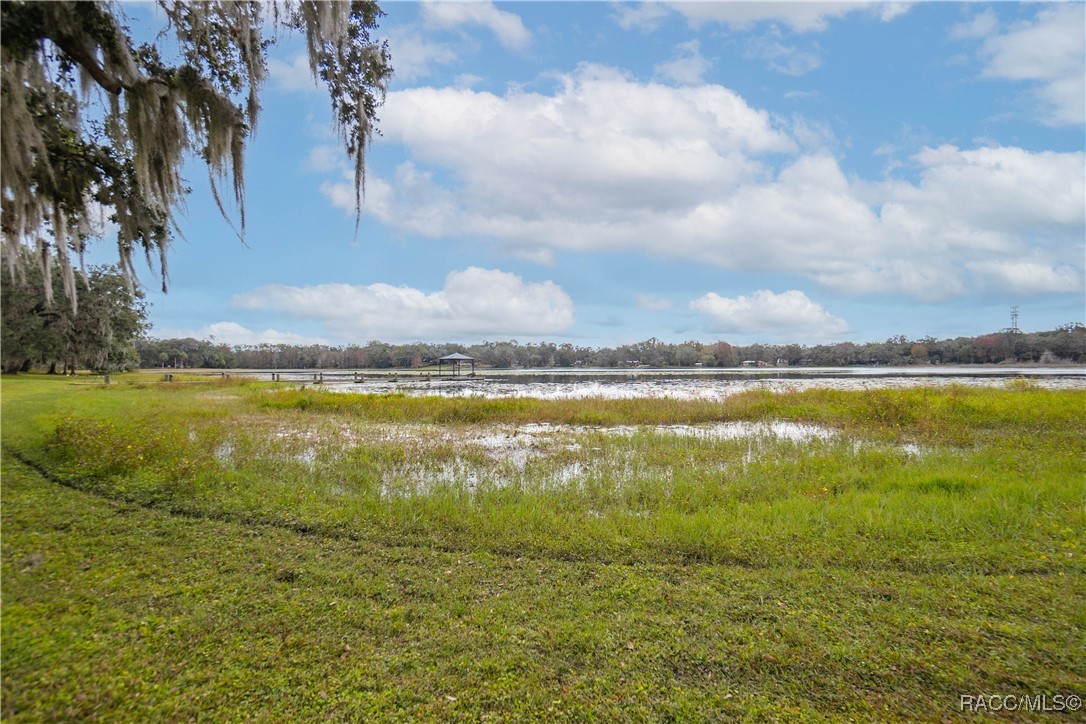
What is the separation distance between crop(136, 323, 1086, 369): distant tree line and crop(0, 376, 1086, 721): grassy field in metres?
86.0

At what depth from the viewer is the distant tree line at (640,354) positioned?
8631cm

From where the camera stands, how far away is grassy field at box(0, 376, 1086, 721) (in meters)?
2.76

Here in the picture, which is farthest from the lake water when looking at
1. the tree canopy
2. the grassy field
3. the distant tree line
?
the distant tree line

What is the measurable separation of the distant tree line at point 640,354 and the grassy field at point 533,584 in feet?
282

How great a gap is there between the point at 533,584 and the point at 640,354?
411 ft

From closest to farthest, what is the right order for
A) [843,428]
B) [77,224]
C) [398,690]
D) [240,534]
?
[398,690]
[240,534]
[77,224]
[843,428]

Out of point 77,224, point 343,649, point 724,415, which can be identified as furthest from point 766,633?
point 724,415

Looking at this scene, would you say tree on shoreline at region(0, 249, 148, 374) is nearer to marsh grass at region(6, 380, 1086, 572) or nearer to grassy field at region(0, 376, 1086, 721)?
marsh grass at region(6, 380, 1086, 572)

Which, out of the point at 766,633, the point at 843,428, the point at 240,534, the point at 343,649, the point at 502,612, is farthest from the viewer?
the point at 843,428

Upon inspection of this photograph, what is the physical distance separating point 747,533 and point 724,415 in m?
12.5

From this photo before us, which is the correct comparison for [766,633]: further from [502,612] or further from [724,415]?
[724,415]

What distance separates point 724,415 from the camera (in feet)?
56.2

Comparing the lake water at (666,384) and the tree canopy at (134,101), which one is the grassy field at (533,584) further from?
the lake water at (666,384)

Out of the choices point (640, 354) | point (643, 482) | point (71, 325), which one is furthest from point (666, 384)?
point (640, 354)
